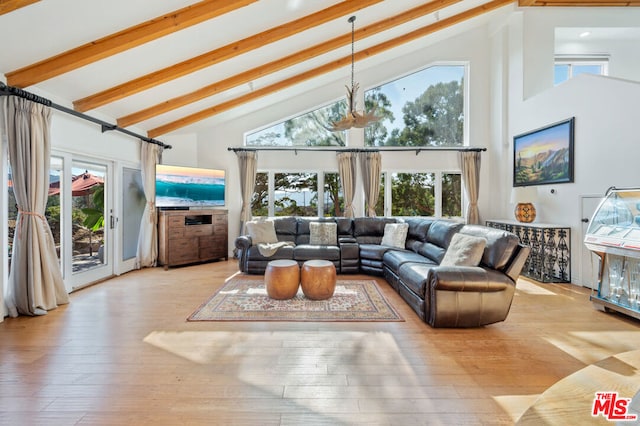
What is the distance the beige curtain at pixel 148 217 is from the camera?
536cm

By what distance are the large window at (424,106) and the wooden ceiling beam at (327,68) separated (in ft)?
3.46

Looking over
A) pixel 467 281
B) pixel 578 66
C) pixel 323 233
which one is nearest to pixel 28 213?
pixel 323 233

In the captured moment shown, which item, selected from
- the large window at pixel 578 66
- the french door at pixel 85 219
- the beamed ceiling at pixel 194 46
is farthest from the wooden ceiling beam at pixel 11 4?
the large window at pixel 578 66

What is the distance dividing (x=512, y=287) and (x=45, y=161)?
5153 millimetres

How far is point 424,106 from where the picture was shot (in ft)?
21.6

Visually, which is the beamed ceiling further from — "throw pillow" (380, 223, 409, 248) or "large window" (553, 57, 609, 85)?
"throw pillow" (380, 223, 409, 248)

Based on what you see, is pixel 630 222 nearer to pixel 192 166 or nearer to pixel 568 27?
pixel 568 27

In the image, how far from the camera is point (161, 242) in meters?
5.45

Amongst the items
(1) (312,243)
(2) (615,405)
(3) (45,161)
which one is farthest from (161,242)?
(2) (615,405)

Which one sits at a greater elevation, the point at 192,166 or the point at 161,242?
the point at 192,166

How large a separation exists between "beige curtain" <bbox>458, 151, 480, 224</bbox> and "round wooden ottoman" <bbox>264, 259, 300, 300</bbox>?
454 centimetres

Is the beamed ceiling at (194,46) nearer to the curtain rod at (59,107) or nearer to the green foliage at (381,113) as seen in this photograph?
the curtain rod at (59,107)

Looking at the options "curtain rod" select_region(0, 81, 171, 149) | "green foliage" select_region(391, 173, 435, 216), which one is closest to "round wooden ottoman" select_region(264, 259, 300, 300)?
"curtain rod" select_region(0, 81, 171, 149)

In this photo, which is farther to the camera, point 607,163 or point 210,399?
point 607,163
